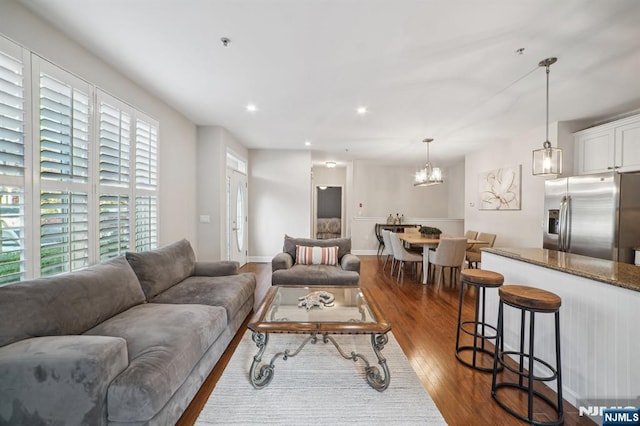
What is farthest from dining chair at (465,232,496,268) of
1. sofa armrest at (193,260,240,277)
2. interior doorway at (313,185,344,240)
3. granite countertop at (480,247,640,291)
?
interior doorway at (313,185,344,240)

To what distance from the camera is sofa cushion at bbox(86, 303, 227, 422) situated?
1.26 metres

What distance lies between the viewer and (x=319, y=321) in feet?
6.46

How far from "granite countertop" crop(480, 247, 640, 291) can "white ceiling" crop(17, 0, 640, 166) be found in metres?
1.80

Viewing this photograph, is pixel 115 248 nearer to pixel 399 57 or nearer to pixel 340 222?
pixel 399 57

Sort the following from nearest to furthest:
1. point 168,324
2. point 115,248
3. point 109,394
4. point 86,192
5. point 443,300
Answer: point 109,394 < point 168,324 < point 86,192 < point 115,248 < point 443,300

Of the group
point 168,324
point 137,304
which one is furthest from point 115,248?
point 168,324

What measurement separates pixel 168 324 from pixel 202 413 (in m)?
0.61

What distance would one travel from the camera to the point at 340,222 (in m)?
9.66

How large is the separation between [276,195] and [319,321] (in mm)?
4645

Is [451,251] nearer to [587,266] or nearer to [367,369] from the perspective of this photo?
[587,266]

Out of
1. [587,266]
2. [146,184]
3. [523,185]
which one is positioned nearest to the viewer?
[587,266]

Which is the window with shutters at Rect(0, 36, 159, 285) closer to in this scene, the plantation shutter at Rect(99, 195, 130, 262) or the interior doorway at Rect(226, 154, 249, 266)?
the plantation shutter at Rect(99, 195, 130, 262)

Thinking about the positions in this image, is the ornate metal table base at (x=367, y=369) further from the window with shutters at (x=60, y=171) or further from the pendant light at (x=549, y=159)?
the pendant light at (x=549, y=159)

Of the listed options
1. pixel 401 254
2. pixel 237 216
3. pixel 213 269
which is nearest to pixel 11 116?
pixel 213 269
